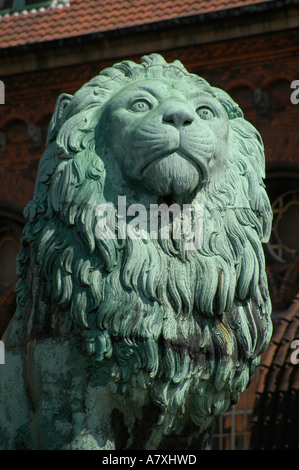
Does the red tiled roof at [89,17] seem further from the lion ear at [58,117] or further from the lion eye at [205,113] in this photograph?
the lion eye at [205,113]

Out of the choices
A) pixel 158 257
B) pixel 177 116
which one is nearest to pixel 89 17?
pixel 177 116

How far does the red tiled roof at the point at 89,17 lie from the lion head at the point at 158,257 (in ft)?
31.8

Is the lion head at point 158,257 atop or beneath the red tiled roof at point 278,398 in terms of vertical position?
atop

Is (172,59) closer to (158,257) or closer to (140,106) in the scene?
(140,106)

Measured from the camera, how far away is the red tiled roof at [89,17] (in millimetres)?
14180

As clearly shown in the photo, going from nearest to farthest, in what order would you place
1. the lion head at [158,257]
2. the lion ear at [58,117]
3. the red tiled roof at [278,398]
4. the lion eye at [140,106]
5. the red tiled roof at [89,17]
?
the lion head at [158,257] → the lion eye at [140,106] → the lion ear at [58,117] → the red tiled roof at [278,398] → the red tiled roof at [89,17]

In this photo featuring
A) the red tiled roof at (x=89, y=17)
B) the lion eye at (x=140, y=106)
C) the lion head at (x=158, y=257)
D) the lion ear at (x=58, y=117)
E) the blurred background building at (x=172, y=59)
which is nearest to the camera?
the lion head at (x=158, y=257)

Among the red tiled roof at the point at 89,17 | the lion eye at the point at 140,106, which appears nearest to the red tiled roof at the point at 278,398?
the red tiled roof at the point at 89,17

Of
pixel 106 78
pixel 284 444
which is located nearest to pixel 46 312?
pixel 106 78

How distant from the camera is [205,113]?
4.37m

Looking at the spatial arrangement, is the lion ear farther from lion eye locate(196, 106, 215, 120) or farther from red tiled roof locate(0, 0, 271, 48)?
red tiled roof locate(0, 0, 271, 48)

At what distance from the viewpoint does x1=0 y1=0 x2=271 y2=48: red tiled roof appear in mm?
14180

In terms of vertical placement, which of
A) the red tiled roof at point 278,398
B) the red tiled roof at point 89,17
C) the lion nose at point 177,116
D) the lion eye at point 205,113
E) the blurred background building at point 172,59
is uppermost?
the red tiled roof at point 89,17

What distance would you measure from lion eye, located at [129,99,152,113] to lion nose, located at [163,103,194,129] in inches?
4.6
